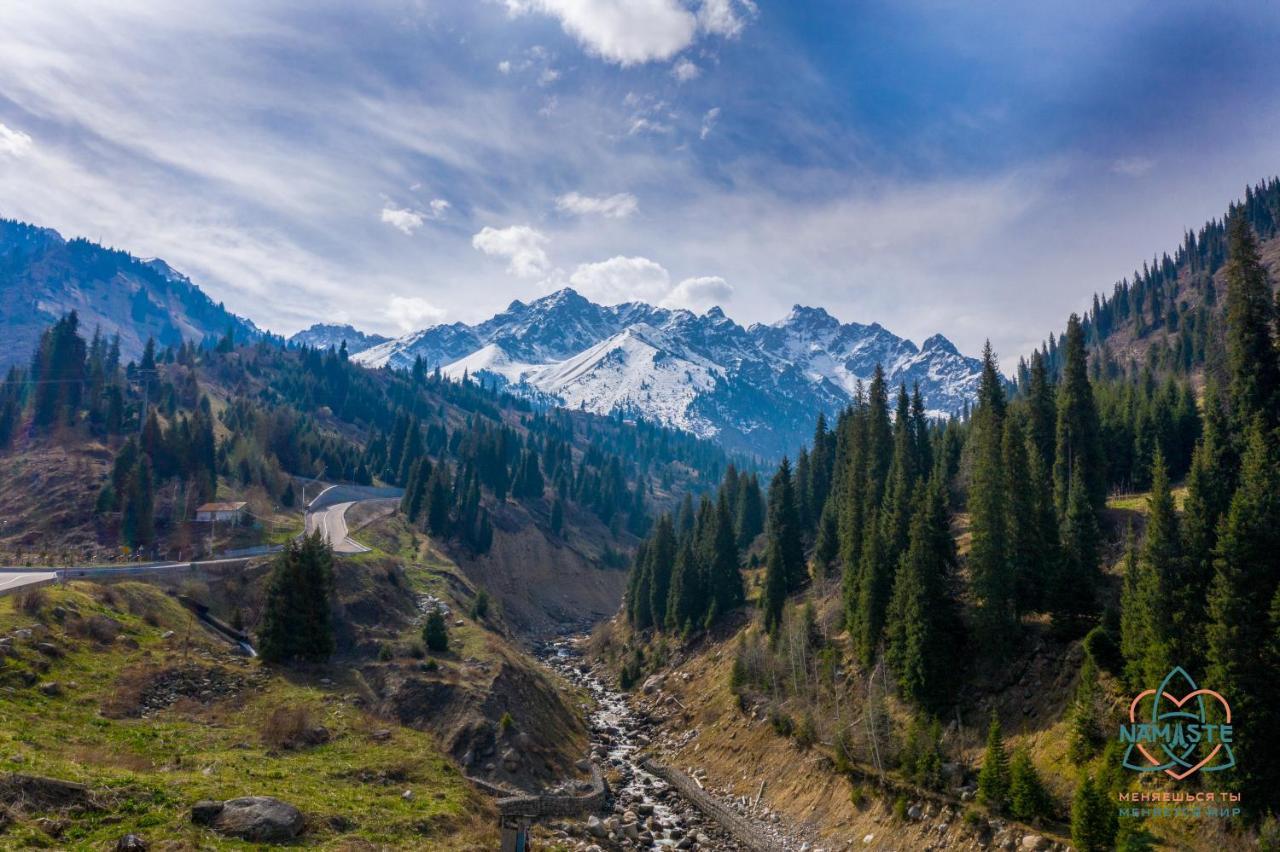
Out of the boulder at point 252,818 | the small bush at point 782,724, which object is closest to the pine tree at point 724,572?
the small bush at point 782,724

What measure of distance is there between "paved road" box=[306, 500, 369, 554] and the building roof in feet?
32.9

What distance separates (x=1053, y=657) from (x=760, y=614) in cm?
4078

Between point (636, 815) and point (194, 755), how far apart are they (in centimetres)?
2850

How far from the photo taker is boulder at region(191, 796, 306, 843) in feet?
84.2

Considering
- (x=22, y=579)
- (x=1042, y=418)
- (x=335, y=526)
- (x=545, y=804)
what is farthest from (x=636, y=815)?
(x=335, y=526)

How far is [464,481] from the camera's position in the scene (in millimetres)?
152375

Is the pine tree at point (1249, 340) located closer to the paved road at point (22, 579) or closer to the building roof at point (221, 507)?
the paved road at point (22, 579)

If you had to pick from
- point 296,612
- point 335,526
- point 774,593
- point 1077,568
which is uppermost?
point 1077,568

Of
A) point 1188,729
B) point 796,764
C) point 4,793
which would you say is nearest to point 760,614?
point 796,764

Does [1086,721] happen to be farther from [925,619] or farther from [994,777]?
[925,619]

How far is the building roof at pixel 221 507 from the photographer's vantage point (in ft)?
316

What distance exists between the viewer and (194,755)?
3425 cm

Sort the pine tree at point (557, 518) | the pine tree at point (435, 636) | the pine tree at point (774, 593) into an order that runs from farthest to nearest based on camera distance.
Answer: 1. the pine tree at point (557, 518)
2. the pine tree at point (774, 593)
3. the pine tree at point (435, 636)

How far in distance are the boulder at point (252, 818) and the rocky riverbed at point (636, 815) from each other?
1837cm
